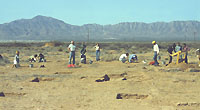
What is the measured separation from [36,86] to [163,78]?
17.0 ft

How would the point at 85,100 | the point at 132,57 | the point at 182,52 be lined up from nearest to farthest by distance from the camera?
the point at 85,100 < the point at 182,52 < the point at 132,57

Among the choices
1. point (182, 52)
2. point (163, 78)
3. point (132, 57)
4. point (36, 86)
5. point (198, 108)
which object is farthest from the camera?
point (132, 57)

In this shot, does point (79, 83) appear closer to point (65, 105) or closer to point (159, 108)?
point (65, 105)

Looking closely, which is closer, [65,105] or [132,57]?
[65,105]

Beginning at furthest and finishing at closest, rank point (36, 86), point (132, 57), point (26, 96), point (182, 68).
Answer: point (132, 57) → point (182, 68) → point (36, 86) → point (26, 96)

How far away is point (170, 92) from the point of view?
1026 centimetres

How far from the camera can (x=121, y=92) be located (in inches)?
399

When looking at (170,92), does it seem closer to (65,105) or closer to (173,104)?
(173,104)

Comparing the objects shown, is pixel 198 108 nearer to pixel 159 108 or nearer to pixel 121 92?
pixel 159 108

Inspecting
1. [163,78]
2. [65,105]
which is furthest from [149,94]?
[163,78]

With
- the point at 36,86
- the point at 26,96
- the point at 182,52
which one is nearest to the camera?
the point at 26,96

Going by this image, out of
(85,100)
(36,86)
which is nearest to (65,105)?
(85,100)

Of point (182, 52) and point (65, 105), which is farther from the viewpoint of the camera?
point (182, 52)

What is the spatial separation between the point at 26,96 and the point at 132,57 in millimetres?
12557
